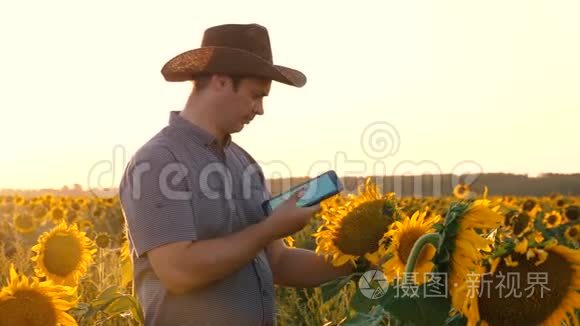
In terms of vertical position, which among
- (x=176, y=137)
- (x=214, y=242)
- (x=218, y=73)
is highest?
(x=218, y=73)

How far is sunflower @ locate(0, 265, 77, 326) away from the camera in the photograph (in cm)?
308

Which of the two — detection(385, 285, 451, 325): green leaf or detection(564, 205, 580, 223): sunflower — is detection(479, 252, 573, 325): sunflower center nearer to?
detection(385, 285, 451, 325): green leaf

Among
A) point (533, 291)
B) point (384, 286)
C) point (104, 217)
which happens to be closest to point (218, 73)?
point (384, 286)

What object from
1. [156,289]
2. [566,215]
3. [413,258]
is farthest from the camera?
[566,215]

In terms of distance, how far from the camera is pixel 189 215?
10.5ft

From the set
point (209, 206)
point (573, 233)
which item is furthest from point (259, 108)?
point (573, 233)

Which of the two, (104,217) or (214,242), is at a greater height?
(214,242)

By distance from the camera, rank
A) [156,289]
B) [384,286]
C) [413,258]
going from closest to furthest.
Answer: [413,258] < [384,286] < [156,289]

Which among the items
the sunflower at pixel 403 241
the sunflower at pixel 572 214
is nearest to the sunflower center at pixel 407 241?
the sunflower at pixel 403 241

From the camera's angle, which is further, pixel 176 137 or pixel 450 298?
pixel 176 137

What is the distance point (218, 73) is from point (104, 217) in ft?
39.9

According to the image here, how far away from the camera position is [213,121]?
3.45m

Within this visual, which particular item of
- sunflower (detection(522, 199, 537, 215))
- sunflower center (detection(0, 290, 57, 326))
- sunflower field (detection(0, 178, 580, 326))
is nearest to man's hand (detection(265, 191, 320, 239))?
sunflower field (detection(0, 178, 580, 326))

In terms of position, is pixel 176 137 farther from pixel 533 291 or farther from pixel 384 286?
pixel 533 291
